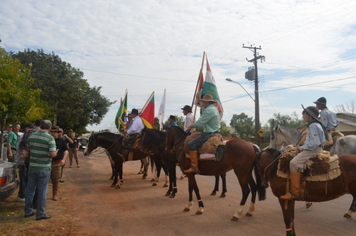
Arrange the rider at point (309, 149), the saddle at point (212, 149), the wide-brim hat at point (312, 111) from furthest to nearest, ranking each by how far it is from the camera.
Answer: the saddle at point (212, 149) → the wide-brim hat at point (312, 111) → the rider at point (309, 149)

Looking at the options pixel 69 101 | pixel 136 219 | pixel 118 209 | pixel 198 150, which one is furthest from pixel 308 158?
pixel 69 101

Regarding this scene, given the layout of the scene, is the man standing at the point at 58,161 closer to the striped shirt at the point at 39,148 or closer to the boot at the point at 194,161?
the striped shirt at the point at 39,148

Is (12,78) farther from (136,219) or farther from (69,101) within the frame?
(69,101)

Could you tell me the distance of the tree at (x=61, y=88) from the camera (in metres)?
29.7

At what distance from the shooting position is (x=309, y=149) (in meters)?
4.61

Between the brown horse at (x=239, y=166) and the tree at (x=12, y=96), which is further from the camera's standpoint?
the tree at (x=12, y=96)

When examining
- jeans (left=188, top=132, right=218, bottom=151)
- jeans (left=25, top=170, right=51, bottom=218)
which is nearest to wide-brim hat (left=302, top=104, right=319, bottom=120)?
jeans (left=188, top=132, right=218, bottom=151)

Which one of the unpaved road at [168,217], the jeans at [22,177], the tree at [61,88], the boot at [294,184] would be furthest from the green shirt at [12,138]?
the tree at [61,88]

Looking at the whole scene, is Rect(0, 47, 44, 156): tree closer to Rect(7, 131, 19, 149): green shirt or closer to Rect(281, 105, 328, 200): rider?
Rect(7, 131, 19, 149): green shirt

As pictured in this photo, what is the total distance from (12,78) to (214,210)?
11.0 meters

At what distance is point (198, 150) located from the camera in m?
7.11

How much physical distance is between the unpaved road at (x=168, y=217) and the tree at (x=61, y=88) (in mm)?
21427

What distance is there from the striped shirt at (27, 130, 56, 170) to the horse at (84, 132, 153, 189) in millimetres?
4772

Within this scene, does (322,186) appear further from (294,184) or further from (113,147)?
(113,147)
